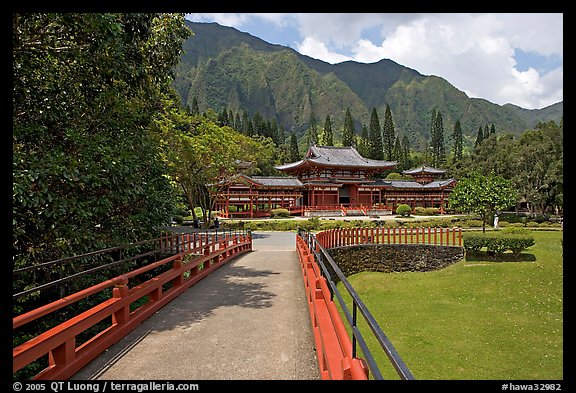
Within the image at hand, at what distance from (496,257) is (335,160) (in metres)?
32.8

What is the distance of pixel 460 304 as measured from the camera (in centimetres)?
1158

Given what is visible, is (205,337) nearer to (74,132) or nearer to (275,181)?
(74,132)

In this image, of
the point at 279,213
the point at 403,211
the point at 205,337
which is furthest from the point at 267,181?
the point at 205,337

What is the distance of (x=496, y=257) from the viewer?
17.2 m

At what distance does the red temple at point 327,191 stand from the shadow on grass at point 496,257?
81.1 ft

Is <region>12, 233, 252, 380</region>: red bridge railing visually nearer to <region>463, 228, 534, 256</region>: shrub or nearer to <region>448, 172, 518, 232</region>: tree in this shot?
<region>463, 228, 534, 256</region>: shrub

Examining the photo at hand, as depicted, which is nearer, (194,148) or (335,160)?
(194,148)

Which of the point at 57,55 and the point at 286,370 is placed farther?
the point at 57,55

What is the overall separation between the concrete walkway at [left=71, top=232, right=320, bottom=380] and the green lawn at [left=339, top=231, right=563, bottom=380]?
307 cm

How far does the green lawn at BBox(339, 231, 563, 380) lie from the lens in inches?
298

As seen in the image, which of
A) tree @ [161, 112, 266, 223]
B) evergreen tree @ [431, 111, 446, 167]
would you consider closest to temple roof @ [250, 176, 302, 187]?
tree @ [161, 112, 266, 223]
